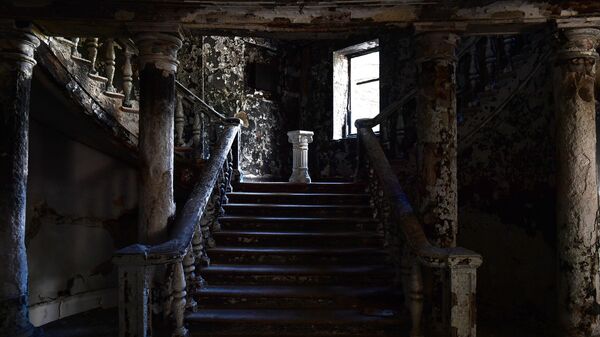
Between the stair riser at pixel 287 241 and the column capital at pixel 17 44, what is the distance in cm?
264

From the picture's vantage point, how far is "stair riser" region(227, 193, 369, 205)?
6230mm

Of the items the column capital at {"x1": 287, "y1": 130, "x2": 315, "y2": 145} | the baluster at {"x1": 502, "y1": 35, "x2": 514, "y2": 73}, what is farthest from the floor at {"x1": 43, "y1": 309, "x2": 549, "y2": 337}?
the column capital at {"x1": 287, "y1": 130, "x2": 315, "y2": 145}

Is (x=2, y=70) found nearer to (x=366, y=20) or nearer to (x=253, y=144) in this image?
(x=366, y=20)

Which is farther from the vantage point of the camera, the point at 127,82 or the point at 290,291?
the point at 127,82

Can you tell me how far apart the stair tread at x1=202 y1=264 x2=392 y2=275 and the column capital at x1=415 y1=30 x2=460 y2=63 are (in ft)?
7.25

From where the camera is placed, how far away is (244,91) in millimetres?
9695

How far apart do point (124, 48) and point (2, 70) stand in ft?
5.85

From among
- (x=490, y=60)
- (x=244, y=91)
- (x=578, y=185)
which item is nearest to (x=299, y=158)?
(x=244, y=91)

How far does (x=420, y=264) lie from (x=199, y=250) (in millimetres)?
2209

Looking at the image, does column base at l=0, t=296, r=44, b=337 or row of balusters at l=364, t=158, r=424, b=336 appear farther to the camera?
row of balusters at l=364, t=158, r=424, b=336

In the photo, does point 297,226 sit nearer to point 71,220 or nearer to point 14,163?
point 71,220

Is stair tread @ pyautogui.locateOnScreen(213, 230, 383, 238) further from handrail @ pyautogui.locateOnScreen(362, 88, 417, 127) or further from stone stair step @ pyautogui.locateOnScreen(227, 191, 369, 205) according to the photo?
handrail @ pyautogui.locateOnScreen(362, 88, 417, 127)

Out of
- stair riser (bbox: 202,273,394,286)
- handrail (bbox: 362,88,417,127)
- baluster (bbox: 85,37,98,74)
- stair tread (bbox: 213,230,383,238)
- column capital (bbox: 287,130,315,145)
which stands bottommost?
stair riser (bbox: 202,273,394,286)

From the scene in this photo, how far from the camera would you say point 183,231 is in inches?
158
